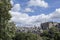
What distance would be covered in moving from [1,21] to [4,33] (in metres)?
1.56

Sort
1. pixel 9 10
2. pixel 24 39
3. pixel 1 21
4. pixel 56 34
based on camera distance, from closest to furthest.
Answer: pixel 1 21 → pixel 9 10 → pixel 24 39 → pixel 56 34

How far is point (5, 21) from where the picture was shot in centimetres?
3031

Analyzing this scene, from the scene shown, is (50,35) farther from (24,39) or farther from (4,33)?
(4,33)

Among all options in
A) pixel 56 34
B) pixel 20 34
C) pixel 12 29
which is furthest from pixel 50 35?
pixel 12 29

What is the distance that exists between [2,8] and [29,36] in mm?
43266

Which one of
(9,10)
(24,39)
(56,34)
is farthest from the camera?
(56,34)

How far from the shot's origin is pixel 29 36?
72.4 m

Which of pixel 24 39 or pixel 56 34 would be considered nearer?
pixel 24 39

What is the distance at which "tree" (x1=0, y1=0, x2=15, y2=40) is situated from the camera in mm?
29469

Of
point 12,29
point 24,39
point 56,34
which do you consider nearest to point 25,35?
point 24,39

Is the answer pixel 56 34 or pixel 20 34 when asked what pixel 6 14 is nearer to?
pixel 20 34

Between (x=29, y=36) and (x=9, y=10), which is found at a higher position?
(x=9, y=10)

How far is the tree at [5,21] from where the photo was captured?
96.7ft

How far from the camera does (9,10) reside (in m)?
31.5
